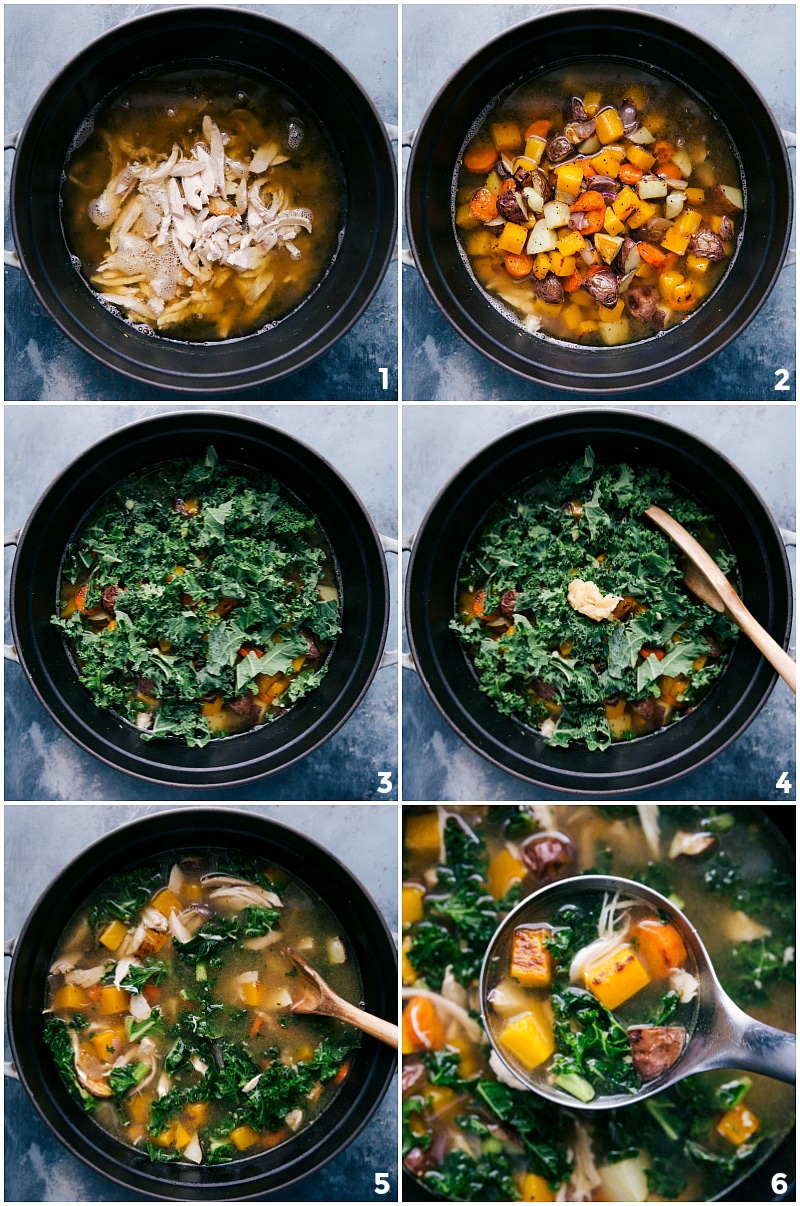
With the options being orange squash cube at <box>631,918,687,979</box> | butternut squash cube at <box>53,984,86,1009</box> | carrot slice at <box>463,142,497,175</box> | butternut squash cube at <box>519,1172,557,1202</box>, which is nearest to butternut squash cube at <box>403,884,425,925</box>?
orange squash cube at <box>631,918,687,979</box>

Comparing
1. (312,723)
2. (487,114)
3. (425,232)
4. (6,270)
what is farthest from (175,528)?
(487,114)

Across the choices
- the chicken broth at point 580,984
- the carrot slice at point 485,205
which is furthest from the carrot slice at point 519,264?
the chicken broth at point 580,984

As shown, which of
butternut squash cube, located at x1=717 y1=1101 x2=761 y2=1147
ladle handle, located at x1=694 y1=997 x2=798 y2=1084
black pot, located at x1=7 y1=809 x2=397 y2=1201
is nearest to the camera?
ladle handle, located at x1=694 y1=997 x2=798 y2=1084

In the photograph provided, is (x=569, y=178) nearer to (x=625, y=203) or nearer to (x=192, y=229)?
(x=625, y=203)

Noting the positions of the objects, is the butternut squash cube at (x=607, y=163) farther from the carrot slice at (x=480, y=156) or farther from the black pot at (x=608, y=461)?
the black pot at (x=608, y=461)

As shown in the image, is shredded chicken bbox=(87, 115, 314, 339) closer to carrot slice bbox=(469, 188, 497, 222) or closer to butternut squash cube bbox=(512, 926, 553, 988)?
carrot slice bbox=(469, 188, 497, 222)

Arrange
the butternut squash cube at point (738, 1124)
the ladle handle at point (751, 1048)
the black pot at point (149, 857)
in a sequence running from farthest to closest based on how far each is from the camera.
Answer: the butternut squash cube at point (738, 1124) < the black pot at point (149, 857) < the ladle handle at point (751, 1048)
